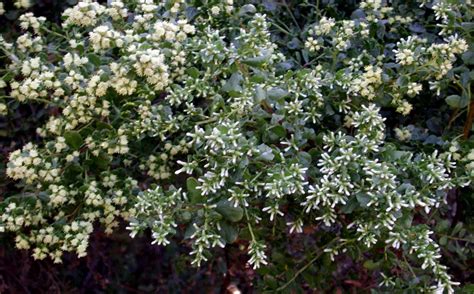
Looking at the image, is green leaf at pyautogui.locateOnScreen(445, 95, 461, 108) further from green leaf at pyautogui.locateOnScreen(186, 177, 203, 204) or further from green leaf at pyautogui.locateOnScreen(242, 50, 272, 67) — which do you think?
green leaf at pyautogui.locateOnScreen(186, 177, 203, 204)

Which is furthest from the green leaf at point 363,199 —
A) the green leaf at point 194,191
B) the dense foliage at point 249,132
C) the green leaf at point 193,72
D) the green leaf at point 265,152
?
the green leaf at point 193,72

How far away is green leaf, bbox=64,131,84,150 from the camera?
2.14 metres

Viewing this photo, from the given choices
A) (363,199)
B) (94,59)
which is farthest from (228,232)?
(94,59)

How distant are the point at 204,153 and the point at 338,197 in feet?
1.31

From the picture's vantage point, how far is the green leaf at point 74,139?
2145mm

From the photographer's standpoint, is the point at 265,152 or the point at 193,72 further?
the point at 193,72

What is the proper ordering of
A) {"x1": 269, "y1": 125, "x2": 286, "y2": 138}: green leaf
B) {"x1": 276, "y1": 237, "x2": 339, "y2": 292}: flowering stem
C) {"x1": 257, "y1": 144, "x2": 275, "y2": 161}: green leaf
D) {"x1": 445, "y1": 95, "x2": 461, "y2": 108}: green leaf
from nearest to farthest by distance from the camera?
1. {"x1": 257, "y1": 144, "x2": 275, "y2": 161}: green leaf
2. {"x1": 269, "y1": 125, "x2": 286, "y2": 138}: green leaf
3. {"x1": 445, "y1": 95, "x2": 461, "y2": 108}: green leaf
4. {"x1": 276, "y1": 237, "x2": 339, "y2": 292}: flowering stem

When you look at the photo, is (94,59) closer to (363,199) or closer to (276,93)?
(276,93)

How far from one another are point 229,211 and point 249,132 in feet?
0.87

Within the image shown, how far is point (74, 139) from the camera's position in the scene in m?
2.16

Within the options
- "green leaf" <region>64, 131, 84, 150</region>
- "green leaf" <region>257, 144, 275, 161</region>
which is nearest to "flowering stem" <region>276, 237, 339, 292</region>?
"green leaf" <region>257, 144, 275, 161</region>

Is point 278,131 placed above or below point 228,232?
above

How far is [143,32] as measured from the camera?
2.19 meters

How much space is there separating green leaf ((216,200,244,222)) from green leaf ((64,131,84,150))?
1.56 ft
